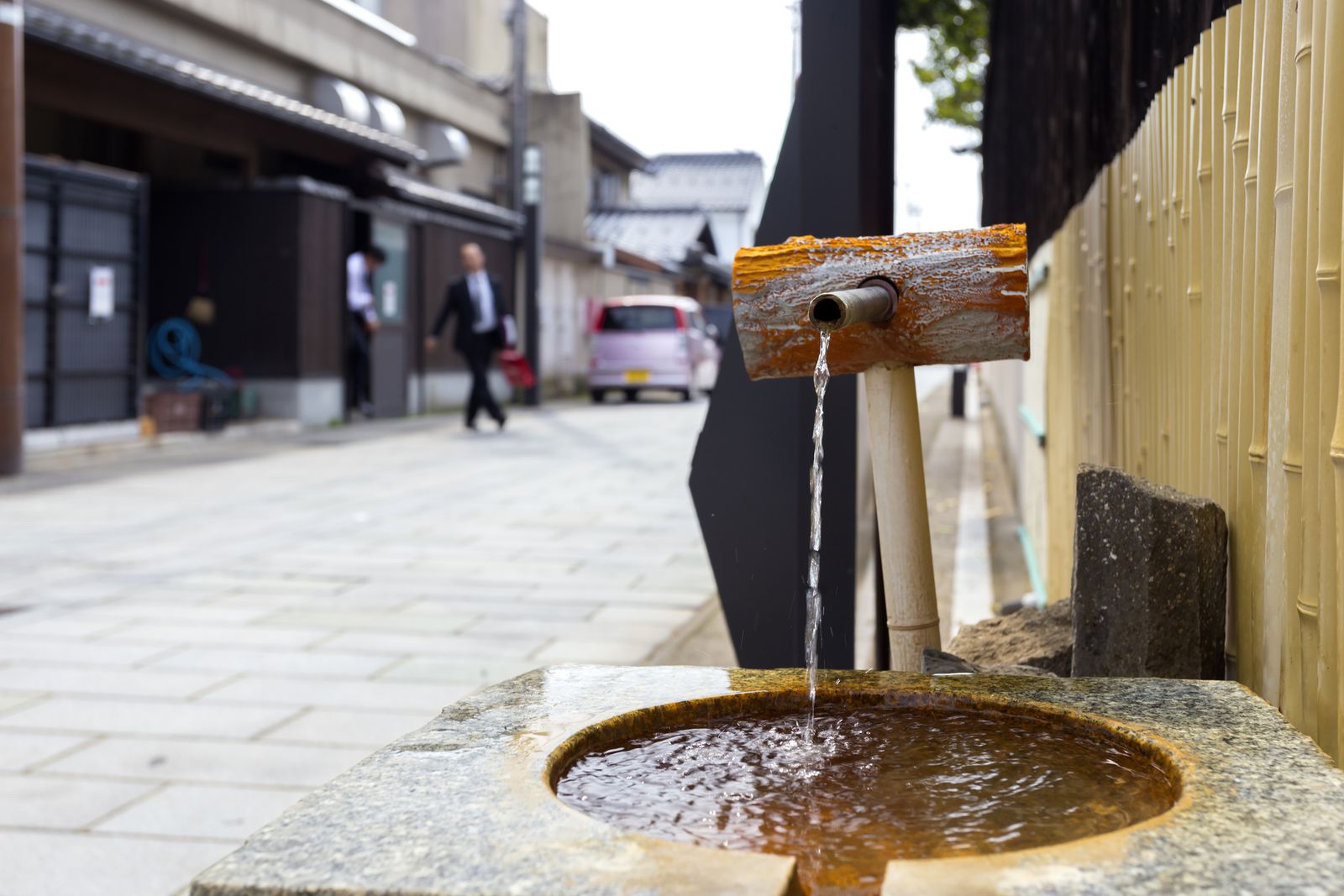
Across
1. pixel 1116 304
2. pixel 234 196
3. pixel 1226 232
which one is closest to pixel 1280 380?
pixel 1226 232

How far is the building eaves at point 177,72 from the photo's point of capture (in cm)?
1125

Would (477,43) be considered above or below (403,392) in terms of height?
above

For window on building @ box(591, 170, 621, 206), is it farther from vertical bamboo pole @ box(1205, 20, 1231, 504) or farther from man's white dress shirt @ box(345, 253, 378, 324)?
vertical bamboo pole @ box(1205, 20, 1231, 504)

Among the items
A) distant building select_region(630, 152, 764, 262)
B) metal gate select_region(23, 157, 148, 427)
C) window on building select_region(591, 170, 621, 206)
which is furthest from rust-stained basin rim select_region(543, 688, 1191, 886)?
distant building select_region(630, 152, 764, 262)

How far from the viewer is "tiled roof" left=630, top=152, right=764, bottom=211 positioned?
2060 inches

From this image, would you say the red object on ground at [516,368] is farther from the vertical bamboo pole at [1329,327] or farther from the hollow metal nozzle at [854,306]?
the vertical bamboo pole at [1329,327]

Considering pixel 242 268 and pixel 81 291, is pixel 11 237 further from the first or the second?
pixel 242 268

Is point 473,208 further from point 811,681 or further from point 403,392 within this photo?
point 811,681

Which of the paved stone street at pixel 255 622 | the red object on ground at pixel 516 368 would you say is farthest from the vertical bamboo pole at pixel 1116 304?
the red object on ground at pixel 516 368

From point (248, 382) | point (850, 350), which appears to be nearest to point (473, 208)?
point (248, 382)

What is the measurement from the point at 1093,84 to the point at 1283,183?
2.41m

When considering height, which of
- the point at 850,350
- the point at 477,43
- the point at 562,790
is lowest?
the point at 562,790

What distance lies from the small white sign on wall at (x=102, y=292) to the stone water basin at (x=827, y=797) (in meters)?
12.1

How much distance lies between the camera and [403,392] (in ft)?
64.1
